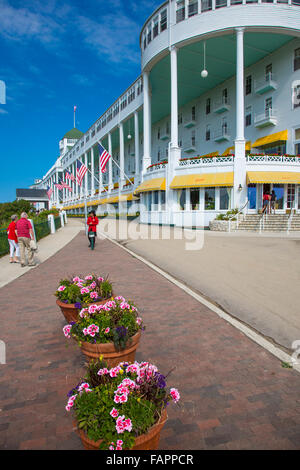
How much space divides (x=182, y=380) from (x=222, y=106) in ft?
106

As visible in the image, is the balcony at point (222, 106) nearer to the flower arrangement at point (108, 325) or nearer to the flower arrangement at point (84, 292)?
the flower arrangement at point (84, 292)

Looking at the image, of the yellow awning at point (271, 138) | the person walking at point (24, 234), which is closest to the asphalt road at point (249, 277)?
the person walking at point (24, 234)

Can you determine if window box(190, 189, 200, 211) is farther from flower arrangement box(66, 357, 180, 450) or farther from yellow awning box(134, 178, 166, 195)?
flower arrangement box(66, 357, 180, 450)

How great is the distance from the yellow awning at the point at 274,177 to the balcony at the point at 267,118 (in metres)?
5.56

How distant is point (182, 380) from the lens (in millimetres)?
3414

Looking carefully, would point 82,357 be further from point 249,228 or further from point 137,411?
point 249,228

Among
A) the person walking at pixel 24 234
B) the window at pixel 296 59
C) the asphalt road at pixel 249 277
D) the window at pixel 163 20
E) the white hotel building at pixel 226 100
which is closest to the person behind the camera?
the asphalt road at pixel 249 277

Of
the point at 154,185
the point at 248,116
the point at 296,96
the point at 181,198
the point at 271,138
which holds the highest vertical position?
the point at 296,96

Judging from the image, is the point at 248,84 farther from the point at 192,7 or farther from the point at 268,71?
the point at 192,7

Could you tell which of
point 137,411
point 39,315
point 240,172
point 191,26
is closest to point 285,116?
point 240,172

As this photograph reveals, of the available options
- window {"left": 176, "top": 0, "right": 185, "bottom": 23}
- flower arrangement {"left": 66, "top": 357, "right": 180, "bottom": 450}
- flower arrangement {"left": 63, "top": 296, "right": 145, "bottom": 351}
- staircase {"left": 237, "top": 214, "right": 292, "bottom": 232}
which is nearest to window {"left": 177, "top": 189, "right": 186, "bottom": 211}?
staircase {"left": 237, "top": 214, "right": 292, "bottom": 232}

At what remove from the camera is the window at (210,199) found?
82.9ft

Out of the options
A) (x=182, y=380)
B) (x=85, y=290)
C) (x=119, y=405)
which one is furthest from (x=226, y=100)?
(x=119, y=405)

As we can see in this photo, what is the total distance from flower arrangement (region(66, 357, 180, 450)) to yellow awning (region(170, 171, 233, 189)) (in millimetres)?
22869
